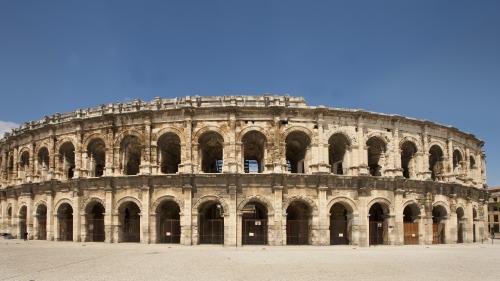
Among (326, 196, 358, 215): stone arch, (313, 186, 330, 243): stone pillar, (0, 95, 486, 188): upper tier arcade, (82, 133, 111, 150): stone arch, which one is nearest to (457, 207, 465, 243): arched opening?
(0, 95, 486, 188): upper tier arcade

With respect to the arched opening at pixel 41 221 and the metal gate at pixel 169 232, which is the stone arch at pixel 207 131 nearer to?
the metal gate at pixel 169 232

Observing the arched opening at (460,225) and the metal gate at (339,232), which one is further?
the arched opening at (460,225)

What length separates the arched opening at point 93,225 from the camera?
2759cm

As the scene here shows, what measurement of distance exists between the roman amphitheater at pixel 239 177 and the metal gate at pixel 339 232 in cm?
8

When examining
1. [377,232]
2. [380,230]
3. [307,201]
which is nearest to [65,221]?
[307,201]

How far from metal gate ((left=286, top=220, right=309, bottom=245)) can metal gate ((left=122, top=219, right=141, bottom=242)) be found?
937 centimetres

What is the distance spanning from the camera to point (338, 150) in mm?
Result: 29359

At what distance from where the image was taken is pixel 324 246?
24250mm

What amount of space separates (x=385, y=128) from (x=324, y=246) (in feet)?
27.3

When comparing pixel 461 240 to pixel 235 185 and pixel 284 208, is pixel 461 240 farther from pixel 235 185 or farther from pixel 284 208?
pixel 235 185

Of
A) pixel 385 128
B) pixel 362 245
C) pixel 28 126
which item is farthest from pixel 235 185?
pixel 28 126

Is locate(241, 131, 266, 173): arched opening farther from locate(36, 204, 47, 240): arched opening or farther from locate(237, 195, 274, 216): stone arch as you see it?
locate(36, 204, 47, 240): arched opening

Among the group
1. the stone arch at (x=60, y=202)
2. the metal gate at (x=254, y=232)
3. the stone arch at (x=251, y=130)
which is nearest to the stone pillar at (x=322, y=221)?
the metal gate at (x=254, y=232)

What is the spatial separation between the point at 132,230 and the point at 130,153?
194 inches
